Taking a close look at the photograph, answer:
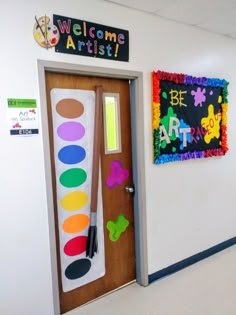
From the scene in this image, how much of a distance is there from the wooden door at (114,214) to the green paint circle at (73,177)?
0.15m

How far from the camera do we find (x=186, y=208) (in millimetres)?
2754

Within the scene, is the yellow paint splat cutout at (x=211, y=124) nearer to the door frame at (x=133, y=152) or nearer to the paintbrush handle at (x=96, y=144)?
the door frame at (x=133, y=152)

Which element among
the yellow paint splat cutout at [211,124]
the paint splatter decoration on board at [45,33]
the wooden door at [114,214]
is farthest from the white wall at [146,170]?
the yellow paint splat cutout at [211,124]

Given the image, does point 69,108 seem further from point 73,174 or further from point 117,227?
point 117,227

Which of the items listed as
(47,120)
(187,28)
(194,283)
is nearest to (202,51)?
(187,28)

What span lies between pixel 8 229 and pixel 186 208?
70.2 inches

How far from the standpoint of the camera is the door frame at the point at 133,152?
1.85m

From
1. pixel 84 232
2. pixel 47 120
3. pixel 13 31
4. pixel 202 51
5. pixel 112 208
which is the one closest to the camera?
pixel 13 31

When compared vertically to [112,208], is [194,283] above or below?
below

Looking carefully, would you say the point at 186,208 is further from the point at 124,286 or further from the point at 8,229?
the point at 8,229

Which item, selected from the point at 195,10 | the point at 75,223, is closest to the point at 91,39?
the point at 195,10

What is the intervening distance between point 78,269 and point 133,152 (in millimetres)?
1137

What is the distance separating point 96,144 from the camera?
2.13 meters

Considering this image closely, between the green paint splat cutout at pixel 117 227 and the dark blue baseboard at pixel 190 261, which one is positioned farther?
the dark blue baseboard at pixel 190 261
